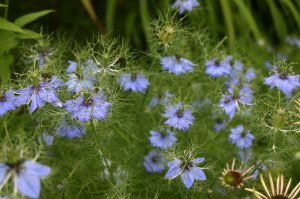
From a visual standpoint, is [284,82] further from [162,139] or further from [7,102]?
[7,102]

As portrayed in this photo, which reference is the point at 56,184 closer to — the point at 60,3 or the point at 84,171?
the point at 84,171

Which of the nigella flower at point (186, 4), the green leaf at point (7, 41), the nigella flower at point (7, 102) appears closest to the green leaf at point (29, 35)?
the green leaf at point (7, 41)

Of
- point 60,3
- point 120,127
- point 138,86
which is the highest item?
point 138,86

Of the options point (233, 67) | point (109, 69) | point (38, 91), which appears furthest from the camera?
point (233, 67)

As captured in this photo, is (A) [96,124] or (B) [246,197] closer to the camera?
(A) [96,124]

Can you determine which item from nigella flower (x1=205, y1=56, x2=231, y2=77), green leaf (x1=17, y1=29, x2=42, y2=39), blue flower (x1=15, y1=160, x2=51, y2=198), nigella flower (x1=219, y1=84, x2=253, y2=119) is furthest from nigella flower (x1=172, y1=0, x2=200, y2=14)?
blue flower (x1=15, y1=160, x2=51, y2=198)

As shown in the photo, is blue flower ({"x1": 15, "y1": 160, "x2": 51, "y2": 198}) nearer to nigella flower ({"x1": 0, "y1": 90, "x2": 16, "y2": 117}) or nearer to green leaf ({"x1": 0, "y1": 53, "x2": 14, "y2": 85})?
nigella flower ({"x1": 0, "y1": 90, "x2": 16, "y2": 117})

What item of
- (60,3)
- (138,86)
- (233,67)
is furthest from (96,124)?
(60,3)
